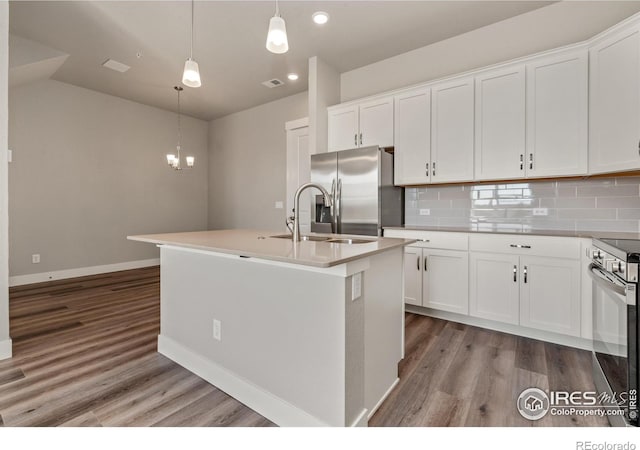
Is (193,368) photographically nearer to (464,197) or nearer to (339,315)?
Result: (339,315)

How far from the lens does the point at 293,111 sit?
520 cm

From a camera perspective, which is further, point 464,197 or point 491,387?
point 464,197

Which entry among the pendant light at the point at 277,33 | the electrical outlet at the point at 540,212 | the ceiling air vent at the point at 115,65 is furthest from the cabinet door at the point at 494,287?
the ceiling air vent at the point at 115,65

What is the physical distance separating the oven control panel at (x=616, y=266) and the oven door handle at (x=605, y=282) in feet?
0.10

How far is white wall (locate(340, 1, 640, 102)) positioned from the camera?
2.75 meters

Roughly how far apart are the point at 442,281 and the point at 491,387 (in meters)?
1.21

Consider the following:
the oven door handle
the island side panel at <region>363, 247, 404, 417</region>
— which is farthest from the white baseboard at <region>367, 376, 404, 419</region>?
the oven door handle

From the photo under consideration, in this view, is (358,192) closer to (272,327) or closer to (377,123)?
(377,123)

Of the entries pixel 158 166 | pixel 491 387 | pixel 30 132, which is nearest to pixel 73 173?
pixel 30 132

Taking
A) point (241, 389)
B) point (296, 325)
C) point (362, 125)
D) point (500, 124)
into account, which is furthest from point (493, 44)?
point (241, 389)

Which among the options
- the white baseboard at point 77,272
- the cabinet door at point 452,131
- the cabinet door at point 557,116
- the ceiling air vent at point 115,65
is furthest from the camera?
the white baseboard at point 77,272

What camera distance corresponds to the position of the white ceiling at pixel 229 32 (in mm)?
2906

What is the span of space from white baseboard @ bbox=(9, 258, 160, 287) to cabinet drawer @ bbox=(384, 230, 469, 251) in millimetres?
4678

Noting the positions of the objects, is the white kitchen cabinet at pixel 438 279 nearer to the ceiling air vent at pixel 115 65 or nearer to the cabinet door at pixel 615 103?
the cabinet door at pixel 615 103
